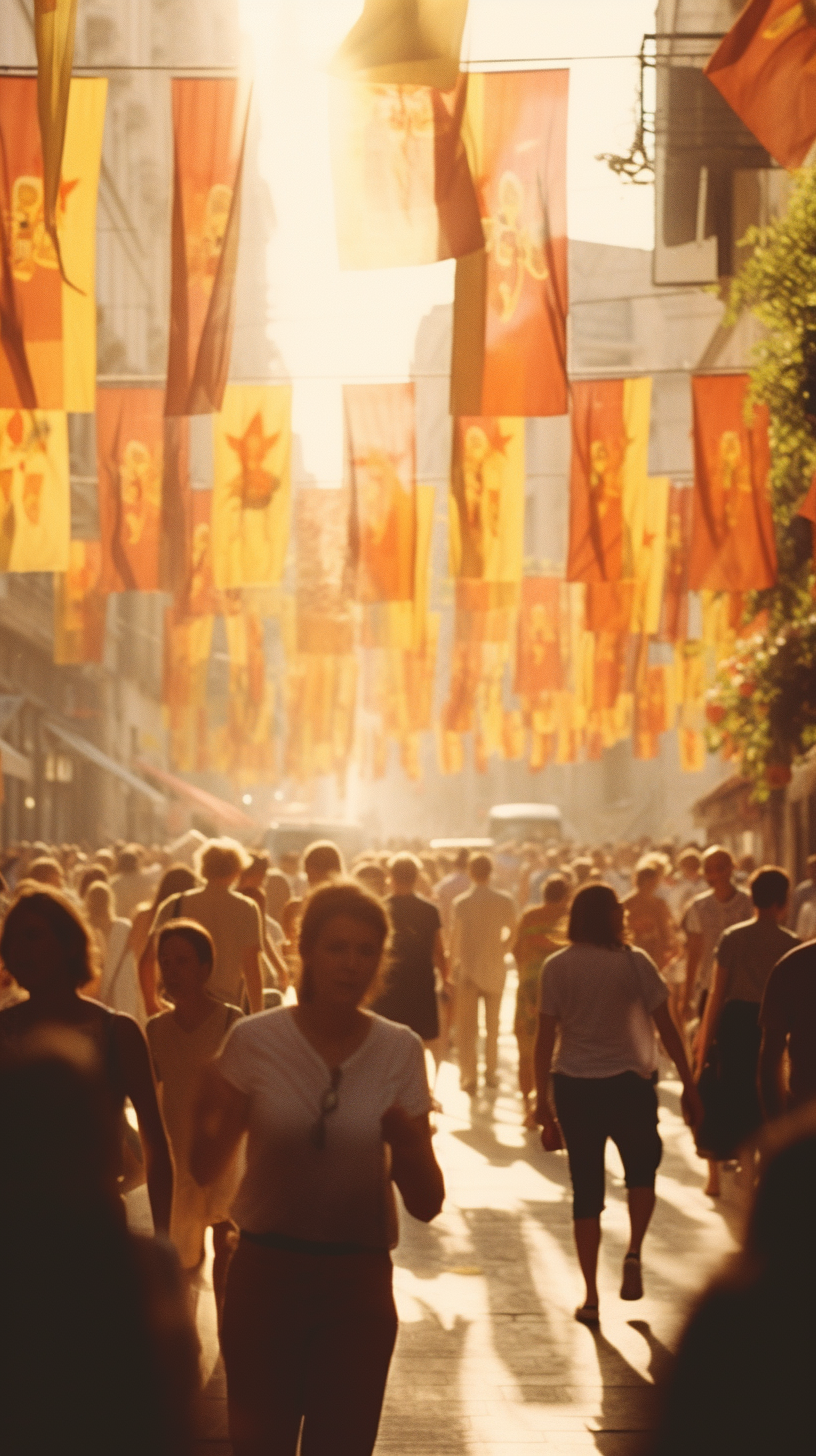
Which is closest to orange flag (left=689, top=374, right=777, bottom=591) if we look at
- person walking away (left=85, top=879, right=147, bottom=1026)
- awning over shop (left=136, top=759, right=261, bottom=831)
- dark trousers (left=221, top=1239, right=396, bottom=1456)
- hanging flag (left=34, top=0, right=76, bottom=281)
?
person walking away (left=85, top=879, right=147, bottom=1026)

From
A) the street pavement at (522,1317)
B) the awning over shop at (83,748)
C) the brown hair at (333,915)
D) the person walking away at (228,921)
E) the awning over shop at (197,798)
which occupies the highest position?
the awning over shop at (83,748)

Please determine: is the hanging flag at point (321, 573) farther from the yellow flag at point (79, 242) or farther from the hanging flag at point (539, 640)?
the yellow flag at point (79, 242)

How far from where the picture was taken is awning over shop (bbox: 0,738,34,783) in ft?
122

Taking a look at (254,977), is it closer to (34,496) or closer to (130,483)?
(34,496)

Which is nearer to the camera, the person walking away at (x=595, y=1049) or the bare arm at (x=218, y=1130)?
the bare arm at (x=218, y=1130)

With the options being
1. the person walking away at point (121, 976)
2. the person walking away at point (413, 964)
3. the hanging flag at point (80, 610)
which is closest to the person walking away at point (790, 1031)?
the person walking away at point (121, 976)

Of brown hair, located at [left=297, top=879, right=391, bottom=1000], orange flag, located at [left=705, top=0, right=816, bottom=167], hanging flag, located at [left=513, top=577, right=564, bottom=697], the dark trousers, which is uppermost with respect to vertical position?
orange flag, located at [left=705, top=0, right=816, bottom=167]

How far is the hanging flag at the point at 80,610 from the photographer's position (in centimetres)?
3158

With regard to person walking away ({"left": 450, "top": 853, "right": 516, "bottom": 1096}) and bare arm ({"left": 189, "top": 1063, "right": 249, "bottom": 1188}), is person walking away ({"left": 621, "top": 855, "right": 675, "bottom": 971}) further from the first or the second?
bare arm ({"left": 189, "top": 1063, "right": 249, "bottom": 1188})

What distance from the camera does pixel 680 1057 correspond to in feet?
26.9

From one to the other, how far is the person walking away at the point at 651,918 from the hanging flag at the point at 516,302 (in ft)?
11.9

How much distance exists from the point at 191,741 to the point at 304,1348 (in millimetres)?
41543

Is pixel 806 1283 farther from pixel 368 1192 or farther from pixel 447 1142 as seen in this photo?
pixel 447 1142

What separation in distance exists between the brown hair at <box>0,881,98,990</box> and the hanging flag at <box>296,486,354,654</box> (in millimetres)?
20438
